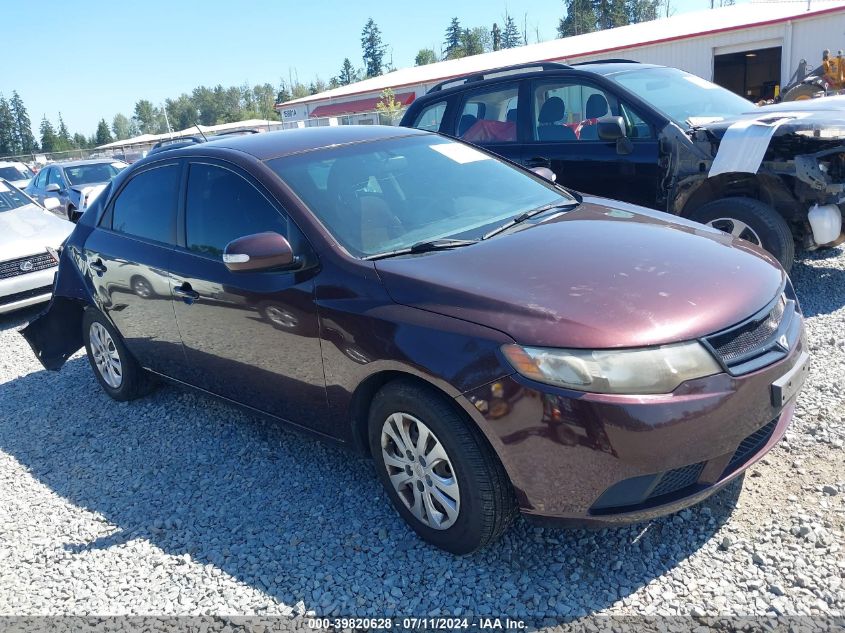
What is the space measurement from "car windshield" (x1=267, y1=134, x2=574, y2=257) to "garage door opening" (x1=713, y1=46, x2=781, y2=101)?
26497 millimetres

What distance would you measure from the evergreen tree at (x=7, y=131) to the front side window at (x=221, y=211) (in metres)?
107

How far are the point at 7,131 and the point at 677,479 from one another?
12073 cm

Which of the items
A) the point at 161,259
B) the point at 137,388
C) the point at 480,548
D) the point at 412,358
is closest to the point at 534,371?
the point at 412,358

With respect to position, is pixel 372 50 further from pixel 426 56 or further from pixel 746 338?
pixel 746 338

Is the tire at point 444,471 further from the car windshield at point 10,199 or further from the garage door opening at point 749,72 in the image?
the garage door opening at point 749,72

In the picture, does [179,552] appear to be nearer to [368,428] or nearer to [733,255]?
[368,428]

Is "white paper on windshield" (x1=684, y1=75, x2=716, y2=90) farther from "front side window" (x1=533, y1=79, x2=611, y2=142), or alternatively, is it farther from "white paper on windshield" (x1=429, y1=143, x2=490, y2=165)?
"white paper on windshield" (x1=429, y1=143, x2=490, y2=165)

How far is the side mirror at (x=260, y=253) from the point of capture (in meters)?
2.99

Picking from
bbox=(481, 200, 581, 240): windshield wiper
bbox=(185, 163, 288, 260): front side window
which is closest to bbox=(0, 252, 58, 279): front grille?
bbox=(185, 163, 288, 260): front side window

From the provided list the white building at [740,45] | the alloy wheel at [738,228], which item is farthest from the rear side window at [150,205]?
the white building at [740,45]

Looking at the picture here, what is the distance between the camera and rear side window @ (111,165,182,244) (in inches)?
157

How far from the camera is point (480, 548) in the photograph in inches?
106

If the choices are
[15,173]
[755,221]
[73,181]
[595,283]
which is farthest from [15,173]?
[595,283]

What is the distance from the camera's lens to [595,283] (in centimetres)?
259
